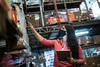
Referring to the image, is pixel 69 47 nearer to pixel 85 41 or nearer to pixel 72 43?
pixel 72 43

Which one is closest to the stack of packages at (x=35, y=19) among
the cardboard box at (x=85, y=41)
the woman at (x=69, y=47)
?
the cardboard box at (x=85, y=41)

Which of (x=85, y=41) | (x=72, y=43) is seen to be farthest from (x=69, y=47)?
(x=85, y=41)

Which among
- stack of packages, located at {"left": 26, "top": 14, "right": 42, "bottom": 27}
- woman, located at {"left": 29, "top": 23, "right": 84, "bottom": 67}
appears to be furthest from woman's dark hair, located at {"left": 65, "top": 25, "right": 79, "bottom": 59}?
stack of packages, located at {"left": 26, "top": 14, "right": 42, "bottom": 27}

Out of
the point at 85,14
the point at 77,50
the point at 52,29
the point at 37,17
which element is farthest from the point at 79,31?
the point at 77,50

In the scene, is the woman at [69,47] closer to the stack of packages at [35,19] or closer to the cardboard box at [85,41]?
the stack of packages at [35,19]

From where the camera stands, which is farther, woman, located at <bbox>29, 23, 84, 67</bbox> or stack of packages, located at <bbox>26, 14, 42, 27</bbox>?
stack of packages, located at <bbox>26, 14, 42, 27</bbox>

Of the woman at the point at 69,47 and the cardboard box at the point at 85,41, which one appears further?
the cardboard box at the point at 85,41

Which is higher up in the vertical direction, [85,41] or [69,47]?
[69,47]

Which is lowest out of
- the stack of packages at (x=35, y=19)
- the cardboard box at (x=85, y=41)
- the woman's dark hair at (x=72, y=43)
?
the cardboard box at (x=85, y=41)

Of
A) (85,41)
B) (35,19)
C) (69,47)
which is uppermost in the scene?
(35,19)

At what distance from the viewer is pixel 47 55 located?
6895 mm

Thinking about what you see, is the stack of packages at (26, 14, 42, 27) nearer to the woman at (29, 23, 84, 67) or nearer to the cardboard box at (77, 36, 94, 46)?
the cardboard box at (77, 36, 94, 46)

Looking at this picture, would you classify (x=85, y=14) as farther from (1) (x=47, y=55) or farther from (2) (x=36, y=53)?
(2) (x=36, y=53)

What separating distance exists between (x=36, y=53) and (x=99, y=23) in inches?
153
